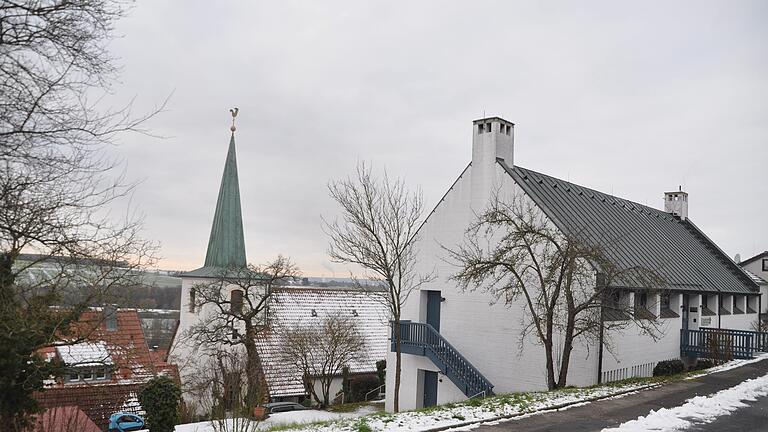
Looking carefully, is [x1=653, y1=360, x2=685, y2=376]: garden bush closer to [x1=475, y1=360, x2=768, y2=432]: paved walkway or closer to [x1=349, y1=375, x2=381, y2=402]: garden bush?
[x1=475, y1=360, x2=768, y2=432]: paved walkway

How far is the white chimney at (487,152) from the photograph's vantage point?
23.6m

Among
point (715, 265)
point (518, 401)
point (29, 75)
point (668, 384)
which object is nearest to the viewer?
point (29, 75)

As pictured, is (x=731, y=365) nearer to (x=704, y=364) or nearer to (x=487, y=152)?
(x=704, y=364)

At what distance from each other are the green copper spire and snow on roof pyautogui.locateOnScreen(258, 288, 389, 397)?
3454mm

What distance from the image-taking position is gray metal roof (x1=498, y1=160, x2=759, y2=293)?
23.6 metres

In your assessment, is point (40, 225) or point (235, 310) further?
point (235, 310)

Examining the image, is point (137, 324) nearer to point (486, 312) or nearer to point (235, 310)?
point (235, 310)

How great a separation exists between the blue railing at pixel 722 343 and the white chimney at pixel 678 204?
Result: 1354cm

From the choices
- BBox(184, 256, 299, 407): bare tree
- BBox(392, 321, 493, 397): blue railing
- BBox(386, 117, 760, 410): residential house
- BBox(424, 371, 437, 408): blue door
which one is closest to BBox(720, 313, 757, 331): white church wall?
BBox(386, 117, 760, 410): residential house

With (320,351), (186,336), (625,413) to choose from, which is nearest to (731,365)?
(625,413)

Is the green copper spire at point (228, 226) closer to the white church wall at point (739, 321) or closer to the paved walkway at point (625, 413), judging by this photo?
the paved walkway at point (625, 413)

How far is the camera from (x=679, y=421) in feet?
39.0

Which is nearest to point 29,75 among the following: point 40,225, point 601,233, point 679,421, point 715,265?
point 40,225

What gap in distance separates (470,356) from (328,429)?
514 inches
